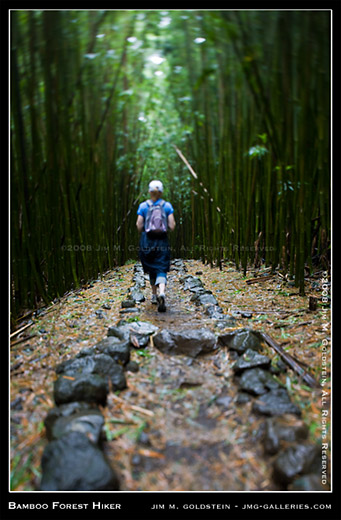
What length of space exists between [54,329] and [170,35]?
160 cm

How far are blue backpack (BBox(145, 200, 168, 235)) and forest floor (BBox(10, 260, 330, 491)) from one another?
79 cm

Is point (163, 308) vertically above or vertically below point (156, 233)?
below

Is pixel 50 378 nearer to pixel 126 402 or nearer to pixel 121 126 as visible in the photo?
pixel 126 402

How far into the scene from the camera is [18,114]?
1.29 metres

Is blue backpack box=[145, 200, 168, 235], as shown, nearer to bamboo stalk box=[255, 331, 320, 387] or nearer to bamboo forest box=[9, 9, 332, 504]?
bamboo forest box=[9, 9, 332, 504]

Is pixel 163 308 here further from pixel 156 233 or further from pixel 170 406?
pixel 170 406

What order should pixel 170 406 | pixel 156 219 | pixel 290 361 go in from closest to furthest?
pixel 170 406 < pixel 290 361 < pixel 156 219

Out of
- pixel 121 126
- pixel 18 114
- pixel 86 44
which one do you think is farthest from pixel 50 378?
pixel 121 126

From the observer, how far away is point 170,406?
994 mm

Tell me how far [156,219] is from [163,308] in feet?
2.42

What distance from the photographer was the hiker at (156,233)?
224 centimetres

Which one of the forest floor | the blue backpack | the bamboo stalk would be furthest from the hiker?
the bamboo stalk

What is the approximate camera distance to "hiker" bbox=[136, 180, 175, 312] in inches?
88.1

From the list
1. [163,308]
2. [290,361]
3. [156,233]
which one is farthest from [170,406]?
[156,233]
